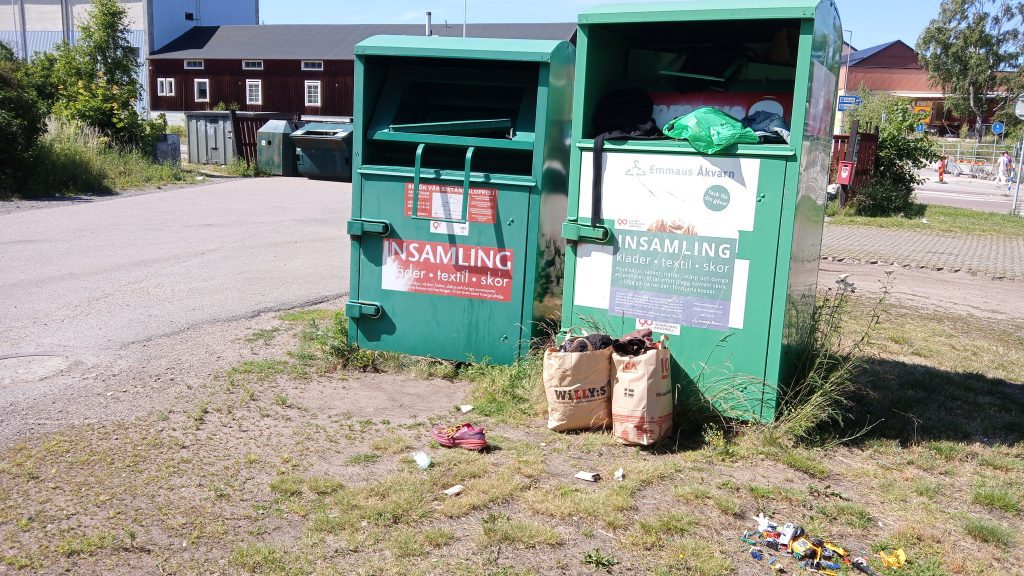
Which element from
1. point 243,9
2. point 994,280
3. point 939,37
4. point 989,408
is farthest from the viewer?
point 939,37

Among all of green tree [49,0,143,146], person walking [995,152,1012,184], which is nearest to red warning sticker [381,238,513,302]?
green tree [49,0,143,146]

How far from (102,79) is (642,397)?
67.1 ft

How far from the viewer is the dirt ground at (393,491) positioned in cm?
306

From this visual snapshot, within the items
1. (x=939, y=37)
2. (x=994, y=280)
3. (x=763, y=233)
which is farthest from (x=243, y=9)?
(x=763, y=233)

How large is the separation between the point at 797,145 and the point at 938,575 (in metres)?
2.02

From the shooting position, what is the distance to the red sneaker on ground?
13.4ft

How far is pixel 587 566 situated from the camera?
3.03 metres

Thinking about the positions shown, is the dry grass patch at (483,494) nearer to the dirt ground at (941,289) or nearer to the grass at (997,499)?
the grass at (997,499)

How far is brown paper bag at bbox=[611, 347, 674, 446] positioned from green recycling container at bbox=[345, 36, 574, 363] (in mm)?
1160

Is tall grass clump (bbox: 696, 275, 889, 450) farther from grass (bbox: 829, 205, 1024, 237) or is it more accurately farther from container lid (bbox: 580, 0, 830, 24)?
grass (bbox: 829, 205, 1024, 237)

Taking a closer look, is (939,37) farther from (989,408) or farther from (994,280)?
(989,408)

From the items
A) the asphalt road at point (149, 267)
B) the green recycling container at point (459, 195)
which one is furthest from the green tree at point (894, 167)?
the green recycling container at point (459, 195)

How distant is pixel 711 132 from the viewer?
4.21 metres

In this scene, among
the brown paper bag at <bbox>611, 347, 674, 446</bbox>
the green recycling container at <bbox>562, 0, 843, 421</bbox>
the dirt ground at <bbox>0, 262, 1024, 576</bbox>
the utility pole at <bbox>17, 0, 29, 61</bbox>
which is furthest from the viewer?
the utility pole at <bbox>17, 0, 29, 61</bbox>
